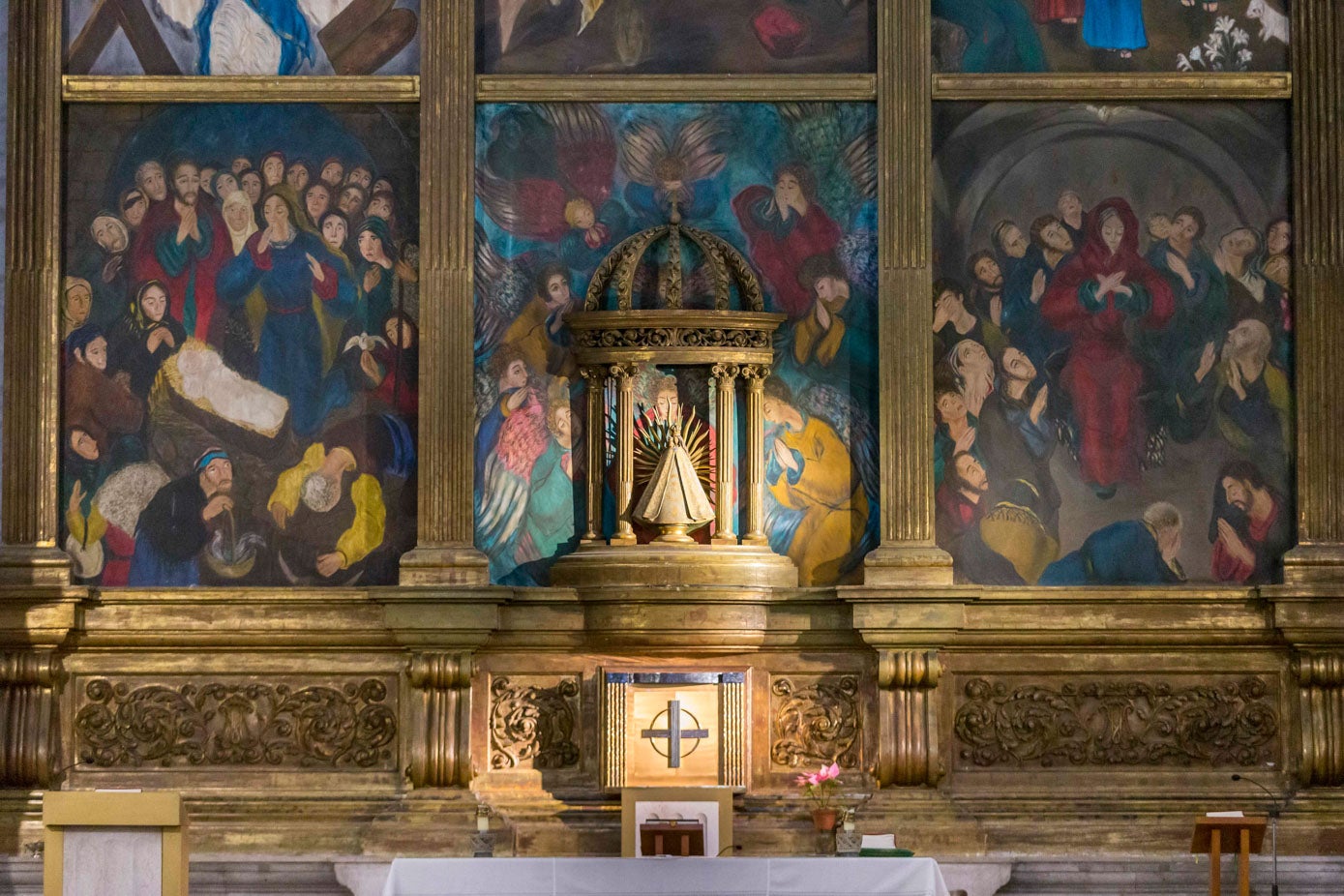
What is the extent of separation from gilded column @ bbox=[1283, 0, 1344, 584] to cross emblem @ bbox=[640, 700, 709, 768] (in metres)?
3.96

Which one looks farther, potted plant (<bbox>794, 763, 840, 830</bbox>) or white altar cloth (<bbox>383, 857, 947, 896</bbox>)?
potted plant (<bbox>794, 763, 840, 830</bbox>)

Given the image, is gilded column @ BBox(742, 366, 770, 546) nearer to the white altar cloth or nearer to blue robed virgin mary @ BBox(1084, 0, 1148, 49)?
blue robed virgin mary @ BBox(1084, 0, 1148, 49)

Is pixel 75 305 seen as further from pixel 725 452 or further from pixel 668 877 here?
pixel 668 877

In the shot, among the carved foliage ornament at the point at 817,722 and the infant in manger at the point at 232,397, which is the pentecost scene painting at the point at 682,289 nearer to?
the carved foliage ornament at the point at 817,722

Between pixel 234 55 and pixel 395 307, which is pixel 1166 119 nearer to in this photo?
pixel 395 307

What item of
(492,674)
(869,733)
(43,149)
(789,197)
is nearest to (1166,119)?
(789,197)

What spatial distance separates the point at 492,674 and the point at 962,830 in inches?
126

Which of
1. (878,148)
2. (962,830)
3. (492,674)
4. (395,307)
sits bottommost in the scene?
(962,830)

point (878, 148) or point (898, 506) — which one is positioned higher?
point (878, 148)

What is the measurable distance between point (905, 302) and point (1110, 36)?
2307 mm

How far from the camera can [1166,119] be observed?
14.0 metres

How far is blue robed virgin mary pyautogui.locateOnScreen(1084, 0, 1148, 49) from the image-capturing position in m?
14.0

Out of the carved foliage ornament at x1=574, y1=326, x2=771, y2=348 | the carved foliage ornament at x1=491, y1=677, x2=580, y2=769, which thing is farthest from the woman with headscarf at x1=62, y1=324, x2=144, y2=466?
the carved foliage ornament at x1=574, y1=326, x2=771, y2=348

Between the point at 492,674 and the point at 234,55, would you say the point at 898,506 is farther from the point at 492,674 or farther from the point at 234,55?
the point at 234,55
